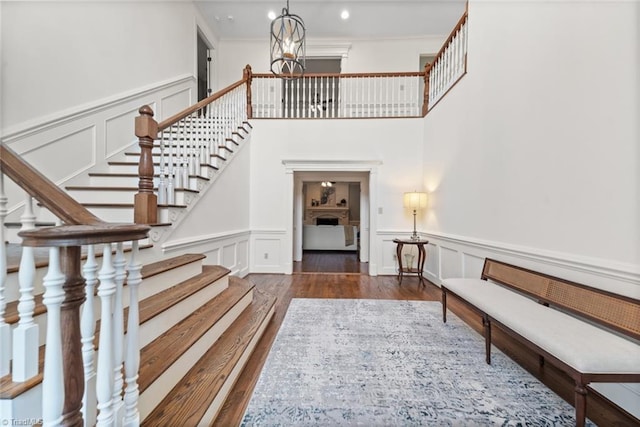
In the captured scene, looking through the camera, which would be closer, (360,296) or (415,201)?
(360,296)

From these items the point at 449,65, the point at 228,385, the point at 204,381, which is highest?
the point at 449,65

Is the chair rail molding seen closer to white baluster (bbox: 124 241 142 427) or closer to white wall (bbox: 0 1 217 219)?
white baluster (bbox: 124 241 142 427)

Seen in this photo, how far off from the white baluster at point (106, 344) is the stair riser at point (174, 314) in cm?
60

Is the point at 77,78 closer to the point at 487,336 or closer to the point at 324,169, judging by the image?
the point at 324,169

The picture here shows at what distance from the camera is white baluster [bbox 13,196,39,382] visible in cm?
88

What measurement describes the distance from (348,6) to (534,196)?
16.5 feet

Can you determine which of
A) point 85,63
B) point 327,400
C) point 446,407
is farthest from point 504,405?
point 85,63

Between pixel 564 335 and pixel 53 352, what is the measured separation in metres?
2.22

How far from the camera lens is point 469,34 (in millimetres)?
3141

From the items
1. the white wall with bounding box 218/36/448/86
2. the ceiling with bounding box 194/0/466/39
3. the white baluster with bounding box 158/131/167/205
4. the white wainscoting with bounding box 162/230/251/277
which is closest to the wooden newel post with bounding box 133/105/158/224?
the white baluster with bounding box 158/131/167/205

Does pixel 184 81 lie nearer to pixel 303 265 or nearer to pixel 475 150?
pixel 303 265

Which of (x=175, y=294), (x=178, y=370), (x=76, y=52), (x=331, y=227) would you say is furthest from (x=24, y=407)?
(x=331, y=227)

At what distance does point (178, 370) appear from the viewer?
4.82ft

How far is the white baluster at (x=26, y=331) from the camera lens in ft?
2.89
